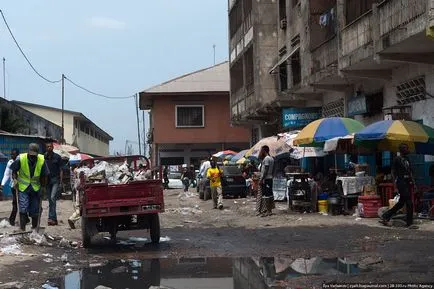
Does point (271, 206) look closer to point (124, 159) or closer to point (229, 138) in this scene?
point (124, 159)

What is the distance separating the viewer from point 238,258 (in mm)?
10039

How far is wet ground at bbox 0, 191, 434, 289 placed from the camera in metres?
8.10

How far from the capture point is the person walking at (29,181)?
12055 millimetres

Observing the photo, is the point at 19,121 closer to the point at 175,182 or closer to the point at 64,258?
the point at 175,182

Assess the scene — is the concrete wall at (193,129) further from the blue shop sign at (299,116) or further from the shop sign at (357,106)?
the shop sign at (357,106)

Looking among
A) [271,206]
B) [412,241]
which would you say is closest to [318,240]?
[412,241]

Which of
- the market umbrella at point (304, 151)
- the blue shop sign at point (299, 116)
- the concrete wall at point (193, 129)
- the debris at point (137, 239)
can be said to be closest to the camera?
the debris at point (137, 239)

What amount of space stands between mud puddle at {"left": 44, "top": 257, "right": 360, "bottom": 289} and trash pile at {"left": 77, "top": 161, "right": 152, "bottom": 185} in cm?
259

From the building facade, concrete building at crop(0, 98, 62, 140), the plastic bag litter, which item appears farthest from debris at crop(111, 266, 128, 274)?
concrete building at crop(0, 98, 62, 140)

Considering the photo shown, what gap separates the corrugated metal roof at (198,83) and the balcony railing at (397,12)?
114ft

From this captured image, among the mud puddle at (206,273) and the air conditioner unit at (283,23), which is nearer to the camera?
the mud puddle at (206,273)

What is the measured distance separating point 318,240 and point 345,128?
6.24 m

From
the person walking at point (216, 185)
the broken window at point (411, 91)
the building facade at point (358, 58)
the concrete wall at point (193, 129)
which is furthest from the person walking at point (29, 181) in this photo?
the concrete wall at point (193, 129)

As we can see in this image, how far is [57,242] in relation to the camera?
12.0m
